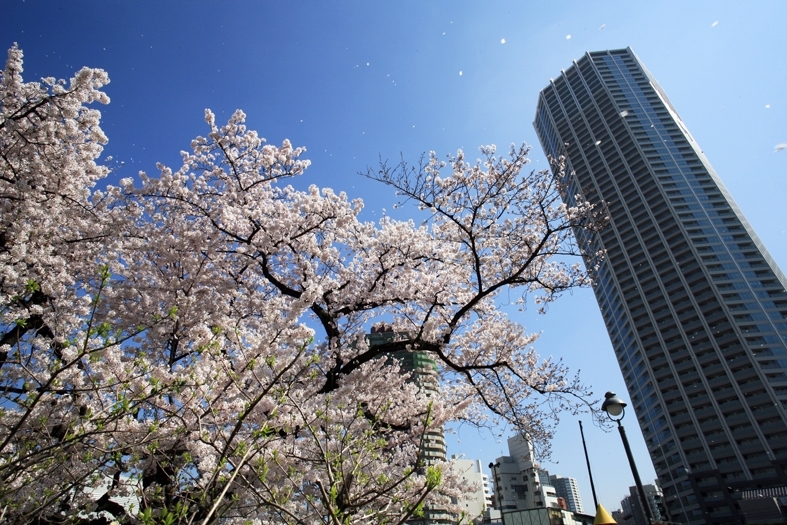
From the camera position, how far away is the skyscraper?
5897 centimetres

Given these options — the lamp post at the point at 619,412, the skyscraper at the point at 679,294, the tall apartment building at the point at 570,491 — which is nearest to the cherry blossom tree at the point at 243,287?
the lamp post at the point at 619,412

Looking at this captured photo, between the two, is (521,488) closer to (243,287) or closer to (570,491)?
(243,287)

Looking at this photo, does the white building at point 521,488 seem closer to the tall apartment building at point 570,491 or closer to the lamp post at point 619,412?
the lamp post at point 619,412

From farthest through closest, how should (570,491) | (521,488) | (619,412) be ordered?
1. (570,491)
2. (521,488)
3. (619,412)

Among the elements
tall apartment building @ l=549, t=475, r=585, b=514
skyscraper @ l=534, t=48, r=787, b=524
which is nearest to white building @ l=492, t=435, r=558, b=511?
skyscraper @ l=534, t=48, r=787, b=524

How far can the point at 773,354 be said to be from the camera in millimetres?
60969

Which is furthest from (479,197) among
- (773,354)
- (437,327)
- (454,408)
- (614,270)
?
(614,270)

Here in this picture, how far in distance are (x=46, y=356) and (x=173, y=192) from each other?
391 cm

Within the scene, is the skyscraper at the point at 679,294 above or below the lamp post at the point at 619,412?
above

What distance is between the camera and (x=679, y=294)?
Answer: 71.1 meters

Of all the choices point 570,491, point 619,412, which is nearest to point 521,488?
point 619,412

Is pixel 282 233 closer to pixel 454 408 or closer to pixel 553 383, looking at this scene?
pixel 454 408

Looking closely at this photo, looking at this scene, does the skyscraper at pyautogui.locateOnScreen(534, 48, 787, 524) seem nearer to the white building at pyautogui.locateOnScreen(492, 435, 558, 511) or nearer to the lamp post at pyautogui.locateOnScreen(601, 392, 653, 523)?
the white building at pyautogui.locateOnScreen(492, 435, 558, 511)

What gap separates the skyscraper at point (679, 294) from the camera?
193 feet
